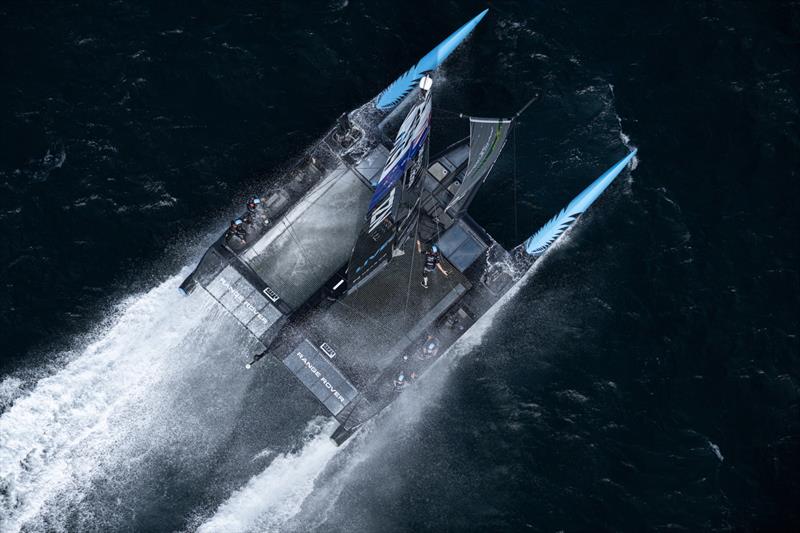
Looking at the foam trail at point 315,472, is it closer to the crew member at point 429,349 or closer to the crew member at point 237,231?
the crew member at point 429,349

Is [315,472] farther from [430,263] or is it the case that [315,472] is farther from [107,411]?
[430,263]

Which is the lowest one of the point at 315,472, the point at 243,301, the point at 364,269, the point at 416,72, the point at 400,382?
the point at 315,472

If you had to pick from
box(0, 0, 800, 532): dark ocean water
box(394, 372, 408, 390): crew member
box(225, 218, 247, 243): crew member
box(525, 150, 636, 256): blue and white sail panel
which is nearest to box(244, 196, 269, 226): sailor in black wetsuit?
box(225, 218, 247, 243): crew member

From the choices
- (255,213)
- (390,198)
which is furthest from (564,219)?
(255,213)

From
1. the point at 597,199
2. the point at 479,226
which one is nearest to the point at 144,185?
the point at 479,226

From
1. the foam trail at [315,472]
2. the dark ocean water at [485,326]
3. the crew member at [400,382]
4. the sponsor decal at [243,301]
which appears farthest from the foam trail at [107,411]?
the crew member at [400,382]
